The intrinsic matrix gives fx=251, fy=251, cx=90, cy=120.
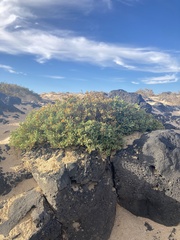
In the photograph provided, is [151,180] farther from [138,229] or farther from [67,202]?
[67,202]

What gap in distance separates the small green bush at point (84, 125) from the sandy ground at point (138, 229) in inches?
105

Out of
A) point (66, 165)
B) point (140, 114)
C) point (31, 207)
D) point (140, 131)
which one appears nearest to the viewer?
point (31, 207)

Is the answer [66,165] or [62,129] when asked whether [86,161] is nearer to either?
[66,165]

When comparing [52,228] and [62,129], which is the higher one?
[62,129]

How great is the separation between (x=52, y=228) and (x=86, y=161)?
266 centimetres

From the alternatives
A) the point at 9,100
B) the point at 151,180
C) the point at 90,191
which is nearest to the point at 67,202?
the point at 90,191

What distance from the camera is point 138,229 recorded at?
31.4ft

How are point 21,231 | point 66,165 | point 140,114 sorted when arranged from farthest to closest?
point 140,114, point 66,165, point 21,231

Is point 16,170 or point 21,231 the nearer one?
point 21,231

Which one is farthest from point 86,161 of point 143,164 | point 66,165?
point 143,164

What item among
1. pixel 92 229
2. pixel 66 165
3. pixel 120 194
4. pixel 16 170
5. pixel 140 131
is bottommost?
pixel 92 229

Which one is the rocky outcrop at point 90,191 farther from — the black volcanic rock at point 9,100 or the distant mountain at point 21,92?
the distant mountain at point 21,92

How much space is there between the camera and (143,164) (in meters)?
10.1

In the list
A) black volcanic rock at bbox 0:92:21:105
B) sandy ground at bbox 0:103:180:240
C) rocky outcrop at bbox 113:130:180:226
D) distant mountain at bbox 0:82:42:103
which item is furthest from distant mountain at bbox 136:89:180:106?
sandy ground at bbox 0:103:180:240
